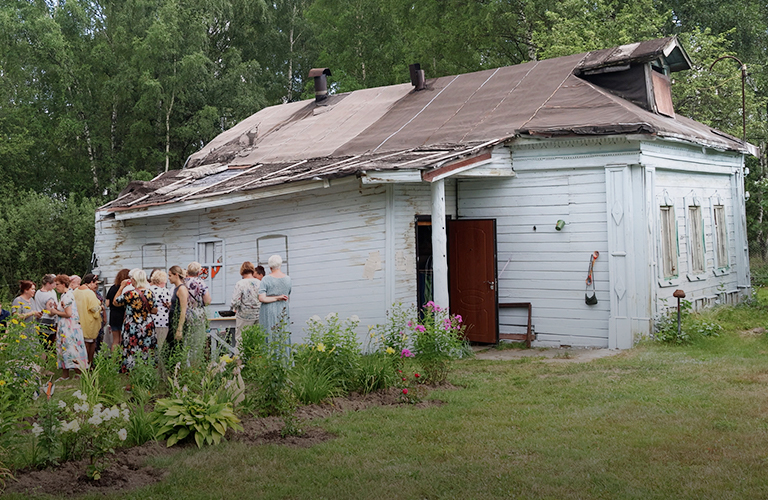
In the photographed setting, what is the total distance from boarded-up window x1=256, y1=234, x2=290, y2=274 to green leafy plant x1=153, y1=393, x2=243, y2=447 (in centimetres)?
662

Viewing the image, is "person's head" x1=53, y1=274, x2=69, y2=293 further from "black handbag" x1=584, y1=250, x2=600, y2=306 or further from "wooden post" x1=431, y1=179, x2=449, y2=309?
"black handbag" x1=584, y1=250, x2=600, y2=306

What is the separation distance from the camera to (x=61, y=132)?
29.8m

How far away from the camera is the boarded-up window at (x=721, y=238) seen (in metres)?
15.5

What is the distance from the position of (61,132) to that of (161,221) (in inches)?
678

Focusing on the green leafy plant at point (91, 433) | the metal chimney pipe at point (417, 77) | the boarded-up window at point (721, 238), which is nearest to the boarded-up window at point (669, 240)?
the boarded-up window at point (721, 238)

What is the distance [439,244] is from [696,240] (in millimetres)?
5933

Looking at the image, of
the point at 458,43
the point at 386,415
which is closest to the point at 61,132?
the point at 458,43

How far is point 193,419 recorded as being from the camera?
6.36 meters

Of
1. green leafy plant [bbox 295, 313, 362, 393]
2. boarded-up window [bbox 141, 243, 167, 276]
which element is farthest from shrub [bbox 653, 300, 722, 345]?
boarded-up window [bbox 141, 243, 167, 276]

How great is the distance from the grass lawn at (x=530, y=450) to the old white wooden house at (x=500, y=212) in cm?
307

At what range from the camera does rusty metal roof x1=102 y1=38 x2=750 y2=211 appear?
12.0 meters

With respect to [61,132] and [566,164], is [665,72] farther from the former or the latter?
[61,132]

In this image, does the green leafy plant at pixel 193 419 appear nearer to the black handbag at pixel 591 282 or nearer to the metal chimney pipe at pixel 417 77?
the black handbag at pixel 591 282

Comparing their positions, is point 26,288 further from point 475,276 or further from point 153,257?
point 475,276
